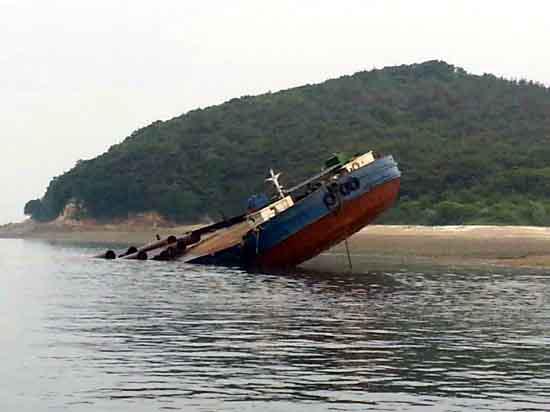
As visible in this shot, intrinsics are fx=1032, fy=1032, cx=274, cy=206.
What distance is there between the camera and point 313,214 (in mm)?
57906

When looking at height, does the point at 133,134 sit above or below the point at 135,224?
above

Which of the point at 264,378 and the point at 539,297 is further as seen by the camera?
the point at 539,297

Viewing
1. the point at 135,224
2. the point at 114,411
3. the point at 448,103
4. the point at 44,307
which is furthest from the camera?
the point at 448,103

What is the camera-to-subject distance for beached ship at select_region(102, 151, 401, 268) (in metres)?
58.0

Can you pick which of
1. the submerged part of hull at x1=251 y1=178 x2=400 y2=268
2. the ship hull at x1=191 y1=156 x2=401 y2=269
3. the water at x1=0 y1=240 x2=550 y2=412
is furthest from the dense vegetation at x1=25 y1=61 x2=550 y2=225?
the water at x1=0 y1=240 x2=550 y2=412

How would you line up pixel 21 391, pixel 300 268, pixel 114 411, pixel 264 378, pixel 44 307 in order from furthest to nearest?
pixel 300 268
pixel 44 307
pixel 264 378
pixel 21 391
pixel 114 411

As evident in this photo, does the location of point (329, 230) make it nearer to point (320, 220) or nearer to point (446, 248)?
point (320, 220)

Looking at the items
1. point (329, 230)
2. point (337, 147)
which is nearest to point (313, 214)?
point (329, 230)

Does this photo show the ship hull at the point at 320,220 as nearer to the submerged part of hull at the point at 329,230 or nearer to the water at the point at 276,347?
the submerged part of hull at the point at 329,230

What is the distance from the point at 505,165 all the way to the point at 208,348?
3828 inches

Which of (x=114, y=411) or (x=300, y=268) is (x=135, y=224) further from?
(x=114, y=411)

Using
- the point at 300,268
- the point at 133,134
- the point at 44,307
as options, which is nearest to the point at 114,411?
the point at 44,307

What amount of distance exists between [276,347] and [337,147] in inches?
4789

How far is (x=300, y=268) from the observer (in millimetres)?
60469
